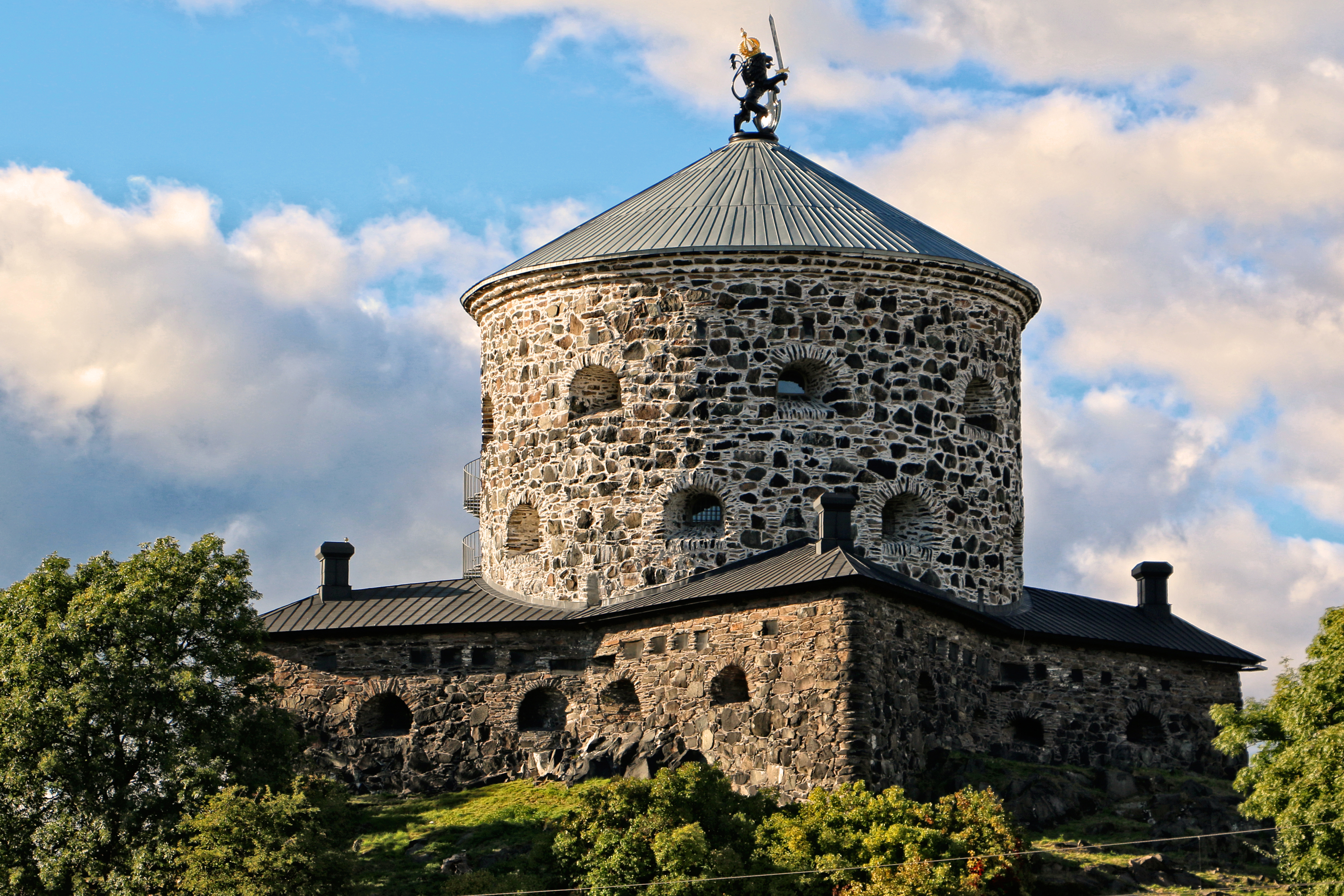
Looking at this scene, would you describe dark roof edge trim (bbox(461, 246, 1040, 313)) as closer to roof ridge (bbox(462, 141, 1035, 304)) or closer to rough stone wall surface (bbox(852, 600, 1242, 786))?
roof ridge (bbox(462, 141, 1035, 304))

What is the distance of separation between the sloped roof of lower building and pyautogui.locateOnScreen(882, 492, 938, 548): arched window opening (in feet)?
2.68

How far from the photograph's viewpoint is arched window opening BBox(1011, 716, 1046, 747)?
3706 cm

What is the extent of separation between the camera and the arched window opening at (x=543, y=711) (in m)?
36.8

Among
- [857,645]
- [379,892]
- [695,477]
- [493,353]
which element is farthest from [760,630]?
[493,353]

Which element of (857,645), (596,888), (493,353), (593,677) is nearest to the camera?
(596,888)

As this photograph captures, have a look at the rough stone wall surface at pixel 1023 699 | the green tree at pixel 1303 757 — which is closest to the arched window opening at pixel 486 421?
the rough stone wall surface at pixel 1023 699

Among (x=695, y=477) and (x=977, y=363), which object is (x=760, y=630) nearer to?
(x=695, y=477)

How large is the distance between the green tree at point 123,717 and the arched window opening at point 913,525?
11.4 meters

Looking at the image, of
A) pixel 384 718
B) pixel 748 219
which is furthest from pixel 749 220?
pixel 384 718

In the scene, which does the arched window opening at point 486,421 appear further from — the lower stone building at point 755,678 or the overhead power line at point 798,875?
the overhead power line at point 798,875

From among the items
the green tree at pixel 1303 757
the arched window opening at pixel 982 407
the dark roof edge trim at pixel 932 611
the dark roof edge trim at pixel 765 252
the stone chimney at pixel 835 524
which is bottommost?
the green tree at pixel 1303 757

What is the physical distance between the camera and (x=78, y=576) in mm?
32781

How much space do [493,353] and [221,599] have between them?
9.57m

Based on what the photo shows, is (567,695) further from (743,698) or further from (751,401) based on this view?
(751,401)
